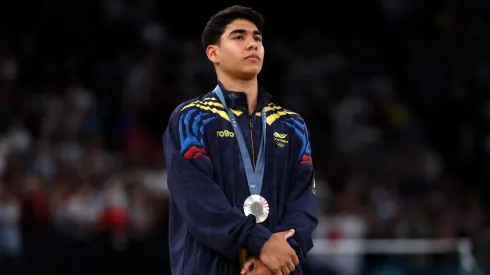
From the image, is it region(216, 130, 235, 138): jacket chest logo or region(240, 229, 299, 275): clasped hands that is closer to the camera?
region(240, 229, 299, 275): clasped hands

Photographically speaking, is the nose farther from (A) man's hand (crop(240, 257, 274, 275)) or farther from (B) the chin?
(A) man's hand (crop(240, 257, 274, 275))

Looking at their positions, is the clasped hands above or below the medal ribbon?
below

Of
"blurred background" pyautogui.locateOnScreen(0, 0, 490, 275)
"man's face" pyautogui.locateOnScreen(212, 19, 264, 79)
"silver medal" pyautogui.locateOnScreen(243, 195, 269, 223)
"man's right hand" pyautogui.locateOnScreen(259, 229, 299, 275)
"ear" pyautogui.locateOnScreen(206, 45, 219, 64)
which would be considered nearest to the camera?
"man's right hand" pyautogui.locateOnScreen(259, 229, 299, 275)

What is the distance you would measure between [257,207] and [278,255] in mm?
258

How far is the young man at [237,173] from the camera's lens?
186 inches

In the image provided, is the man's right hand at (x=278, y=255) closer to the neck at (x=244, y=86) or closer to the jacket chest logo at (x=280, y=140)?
the jacket chest logo at (x=280, y=140)

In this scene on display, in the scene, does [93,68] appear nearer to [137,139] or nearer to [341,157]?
[137,139]

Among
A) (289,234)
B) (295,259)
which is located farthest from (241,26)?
(295,259)

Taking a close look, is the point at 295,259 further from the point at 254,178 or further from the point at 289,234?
the point at 254,178

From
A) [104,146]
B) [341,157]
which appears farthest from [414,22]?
[104,146]

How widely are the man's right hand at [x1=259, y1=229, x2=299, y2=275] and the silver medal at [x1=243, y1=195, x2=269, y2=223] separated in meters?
0.14

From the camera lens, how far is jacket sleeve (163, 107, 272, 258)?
15.4ft

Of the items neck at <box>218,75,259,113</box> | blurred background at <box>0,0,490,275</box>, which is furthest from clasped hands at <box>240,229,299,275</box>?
blurred background at <box>0,0,490,275</box>

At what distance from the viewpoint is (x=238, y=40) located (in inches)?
198
